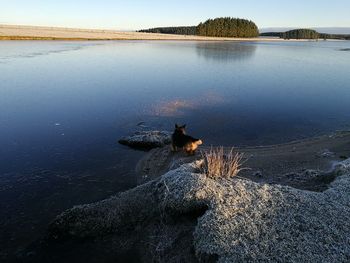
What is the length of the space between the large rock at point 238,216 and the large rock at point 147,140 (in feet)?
18.2

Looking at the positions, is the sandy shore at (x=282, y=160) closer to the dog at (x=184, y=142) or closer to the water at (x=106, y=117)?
the dog at (x=184, y=142)

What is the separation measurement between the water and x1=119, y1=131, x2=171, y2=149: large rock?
682mm

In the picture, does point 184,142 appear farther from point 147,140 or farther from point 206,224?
point 206,224

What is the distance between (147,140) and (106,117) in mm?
6090

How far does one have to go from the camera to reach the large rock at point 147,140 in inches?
677

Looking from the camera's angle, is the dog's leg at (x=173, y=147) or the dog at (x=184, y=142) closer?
the dog at (x=184, y=142)

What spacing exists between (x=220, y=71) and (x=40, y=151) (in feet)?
107

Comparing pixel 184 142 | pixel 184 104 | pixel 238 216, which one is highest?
pixel 238 216

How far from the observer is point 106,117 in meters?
22.4

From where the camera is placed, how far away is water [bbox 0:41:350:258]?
12719mm

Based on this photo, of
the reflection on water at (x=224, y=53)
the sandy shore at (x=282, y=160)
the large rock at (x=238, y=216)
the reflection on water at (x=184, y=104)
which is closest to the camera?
the large rock at (x=238, y=216)

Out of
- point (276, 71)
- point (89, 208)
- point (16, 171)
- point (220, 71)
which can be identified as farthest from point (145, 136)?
point (276, 71)

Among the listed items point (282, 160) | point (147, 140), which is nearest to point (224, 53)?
point (147, 140)

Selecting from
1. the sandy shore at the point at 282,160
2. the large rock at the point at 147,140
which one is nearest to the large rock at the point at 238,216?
the sandy shore at the point at 282,160
